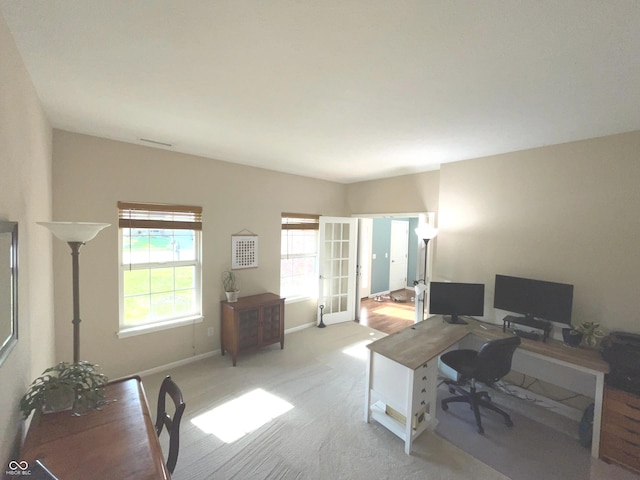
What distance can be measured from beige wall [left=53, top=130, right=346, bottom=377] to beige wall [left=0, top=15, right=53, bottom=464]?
1.18ft

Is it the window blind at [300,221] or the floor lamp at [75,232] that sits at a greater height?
the window blind at [300,221]

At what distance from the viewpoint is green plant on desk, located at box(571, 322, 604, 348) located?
89.4 inches

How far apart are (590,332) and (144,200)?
4.49 m

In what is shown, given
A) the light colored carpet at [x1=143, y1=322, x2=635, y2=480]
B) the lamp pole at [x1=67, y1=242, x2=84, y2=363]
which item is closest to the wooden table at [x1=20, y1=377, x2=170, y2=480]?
the lamp pole at [x1=67, y1=242, x2=84, y2=363]

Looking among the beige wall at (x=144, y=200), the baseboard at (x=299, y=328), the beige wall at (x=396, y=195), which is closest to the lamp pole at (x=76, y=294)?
the beige wall at (x=144, y=200)

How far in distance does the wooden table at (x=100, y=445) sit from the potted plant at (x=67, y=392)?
0.15 ft

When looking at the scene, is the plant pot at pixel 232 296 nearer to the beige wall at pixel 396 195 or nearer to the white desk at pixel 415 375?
the white desk at pixel 415 375

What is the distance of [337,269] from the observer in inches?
190

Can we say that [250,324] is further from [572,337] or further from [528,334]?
[572,337]

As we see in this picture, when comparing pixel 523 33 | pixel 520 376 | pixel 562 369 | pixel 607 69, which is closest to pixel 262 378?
pixel 520 376

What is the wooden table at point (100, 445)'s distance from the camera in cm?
106

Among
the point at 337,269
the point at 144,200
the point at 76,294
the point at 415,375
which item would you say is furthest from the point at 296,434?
the point at 337,269

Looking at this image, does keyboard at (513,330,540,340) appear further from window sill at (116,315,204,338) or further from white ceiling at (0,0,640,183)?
window sill at (116,315,204,338)

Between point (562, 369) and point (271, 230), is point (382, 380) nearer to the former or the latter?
point (562, 369)
